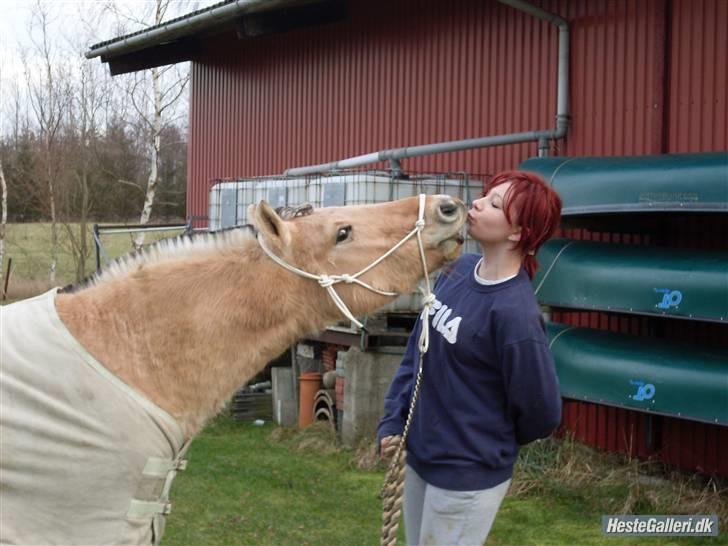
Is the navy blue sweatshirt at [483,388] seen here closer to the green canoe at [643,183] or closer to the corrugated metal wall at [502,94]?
the green canoe at [643,183]

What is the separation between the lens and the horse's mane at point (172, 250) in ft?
9.64

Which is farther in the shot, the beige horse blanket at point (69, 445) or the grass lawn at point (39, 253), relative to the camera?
the grass lawn at point (39, 253)

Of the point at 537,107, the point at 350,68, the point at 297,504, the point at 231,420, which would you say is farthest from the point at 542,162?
the point at 231,420

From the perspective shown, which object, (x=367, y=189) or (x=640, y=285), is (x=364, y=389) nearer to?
(x=367, y=189)

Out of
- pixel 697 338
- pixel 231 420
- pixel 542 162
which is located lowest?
pixel 231 420

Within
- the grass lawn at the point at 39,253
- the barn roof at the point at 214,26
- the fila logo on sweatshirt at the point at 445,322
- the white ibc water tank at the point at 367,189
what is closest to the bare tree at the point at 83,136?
the grass lawn at the point at 39,253

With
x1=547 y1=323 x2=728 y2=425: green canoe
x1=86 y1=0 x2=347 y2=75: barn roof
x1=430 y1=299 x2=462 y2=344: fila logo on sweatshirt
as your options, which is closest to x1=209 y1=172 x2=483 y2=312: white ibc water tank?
x1=547 y1=323 x2=728 y2=425: green canoe

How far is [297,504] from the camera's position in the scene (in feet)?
26.0

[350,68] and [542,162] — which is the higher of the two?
[350,68]

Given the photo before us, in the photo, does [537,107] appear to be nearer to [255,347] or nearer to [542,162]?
[542,162]

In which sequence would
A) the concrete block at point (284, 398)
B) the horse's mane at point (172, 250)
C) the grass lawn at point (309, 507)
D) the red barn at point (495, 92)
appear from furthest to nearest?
the concrete block at point (284, 398) < the red barn at point (495, 92) < the grass lawn at point (309, 507) < the horse's mane at point (172, 250)

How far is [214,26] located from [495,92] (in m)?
5.14

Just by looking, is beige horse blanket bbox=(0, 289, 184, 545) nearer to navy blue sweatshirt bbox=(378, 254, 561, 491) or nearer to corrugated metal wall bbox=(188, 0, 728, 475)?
navy blue sweatshirt bbox=(378, 254, 561, 491)

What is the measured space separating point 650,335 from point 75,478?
616 centimetres
